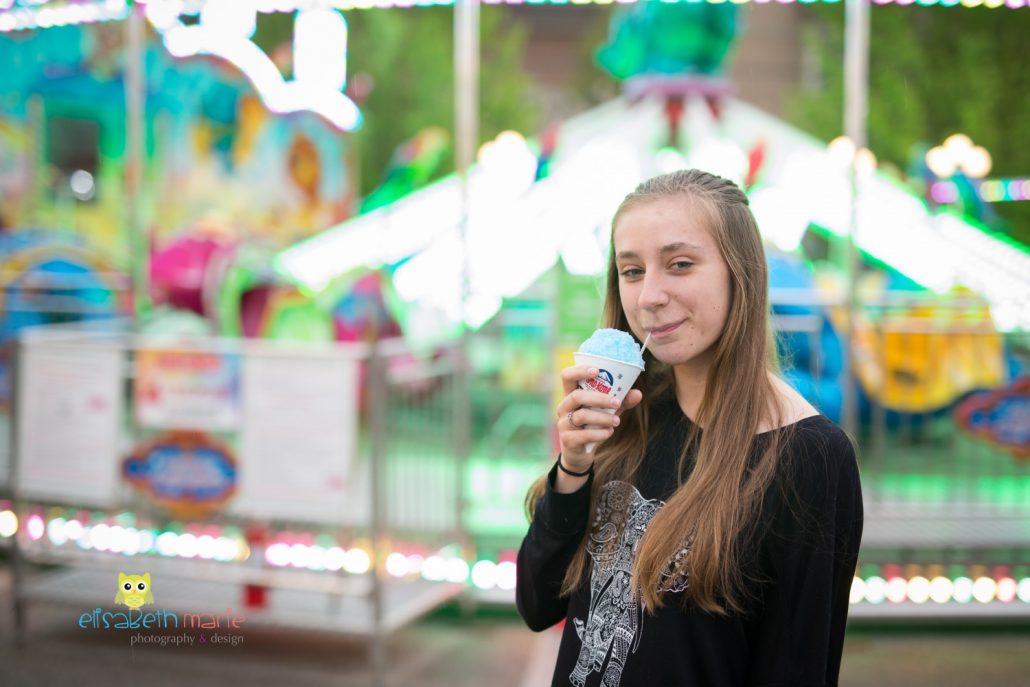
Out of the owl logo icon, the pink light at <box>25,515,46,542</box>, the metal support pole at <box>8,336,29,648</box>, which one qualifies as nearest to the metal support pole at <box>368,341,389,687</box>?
the owl logo icon

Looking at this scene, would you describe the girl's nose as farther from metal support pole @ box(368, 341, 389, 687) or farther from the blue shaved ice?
metal support pole @ box(368, 341, 389, 687)

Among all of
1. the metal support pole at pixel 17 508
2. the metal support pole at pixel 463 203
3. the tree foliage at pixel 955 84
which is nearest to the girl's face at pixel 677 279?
the metal support pole at pixel 463 203

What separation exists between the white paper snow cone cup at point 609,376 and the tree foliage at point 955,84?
5986 mm

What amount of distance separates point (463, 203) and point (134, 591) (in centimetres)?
238

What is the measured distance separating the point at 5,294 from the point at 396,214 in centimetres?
299

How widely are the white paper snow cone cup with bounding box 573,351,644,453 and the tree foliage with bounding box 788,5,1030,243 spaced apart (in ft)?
19.6

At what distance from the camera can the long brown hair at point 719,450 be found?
4.99 feet

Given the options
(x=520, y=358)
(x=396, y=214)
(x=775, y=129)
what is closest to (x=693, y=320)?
(x=520, y=358)

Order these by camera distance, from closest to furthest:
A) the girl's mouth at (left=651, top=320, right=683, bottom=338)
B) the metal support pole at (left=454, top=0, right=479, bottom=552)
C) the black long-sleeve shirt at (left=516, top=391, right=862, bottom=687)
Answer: the black long-sleeve shirt at (left=516, top=391, right=862, bottom=687), the girl's mouth at (left=651, top=320, right=683, bottom=338), the metal support pole at (left=454, top=0, right=479, bottom=552)

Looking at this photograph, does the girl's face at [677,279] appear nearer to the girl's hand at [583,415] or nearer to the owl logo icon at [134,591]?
the girl's hand at [583,415]

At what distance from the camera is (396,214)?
7965 mm

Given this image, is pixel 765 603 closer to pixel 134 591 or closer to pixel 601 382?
pixel 601 382

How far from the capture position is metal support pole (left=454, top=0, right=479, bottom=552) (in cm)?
500

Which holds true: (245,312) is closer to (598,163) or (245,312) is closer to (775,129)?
(598,163)
